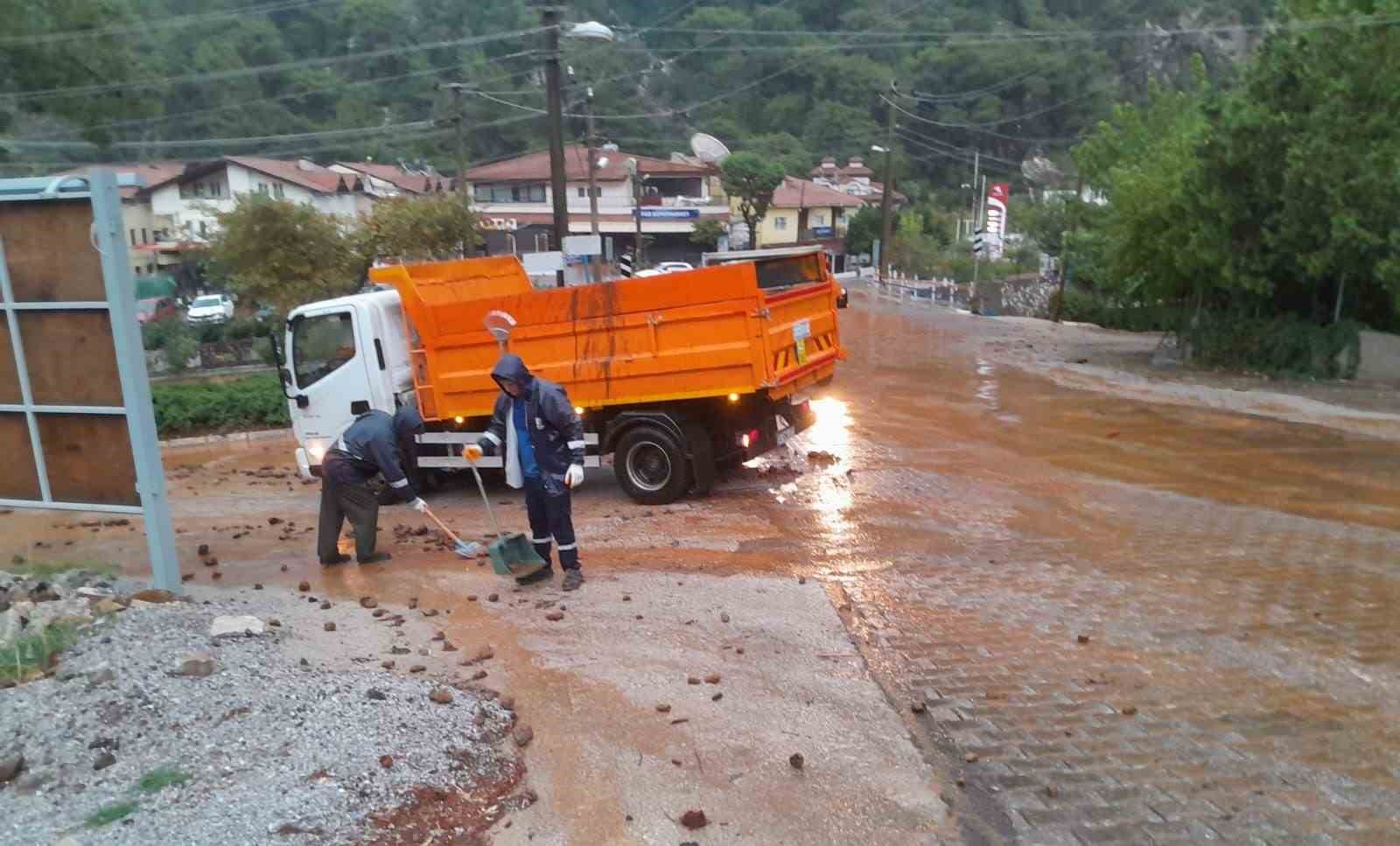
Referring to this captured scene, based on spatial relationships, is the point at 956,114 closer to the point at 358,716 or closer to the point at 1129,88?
the point at 1129,88

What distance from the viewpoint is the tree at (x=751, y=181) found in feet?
185

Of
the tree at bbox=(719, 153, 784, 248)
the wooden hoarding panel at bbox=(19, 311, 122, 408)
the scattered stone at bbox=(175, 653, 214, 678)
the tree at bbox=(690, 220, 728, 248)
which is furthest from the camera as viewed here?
the tree at bbox=(690, 220, 728, 248)

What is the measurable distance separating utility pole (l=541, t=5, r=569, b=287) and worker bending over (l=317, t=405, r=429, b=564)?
10.0 meters

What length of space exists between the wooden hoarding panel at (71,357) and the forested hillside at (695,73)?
29.4 metres

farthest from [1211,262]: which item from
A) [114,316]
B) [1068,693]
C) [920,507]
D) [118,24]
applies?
[118,24]

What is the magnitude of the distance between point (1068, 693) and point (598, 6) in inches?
2630

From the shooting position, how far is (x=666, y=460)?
1009 centimetres

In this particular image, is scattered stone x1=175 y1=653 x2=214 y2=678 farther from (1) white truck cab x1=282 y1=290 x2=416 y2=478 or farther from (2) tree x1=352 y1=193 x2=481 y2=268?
(2) tree x1=352 y1=193 x2=481 y2=268

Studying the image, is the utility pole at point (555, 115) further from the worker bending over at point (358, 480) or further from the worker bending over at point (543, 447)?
the worker bending over at point (543, 447)

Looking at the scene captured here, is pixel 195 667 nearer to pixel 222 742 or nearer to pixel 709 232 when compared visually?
pixel 222 742

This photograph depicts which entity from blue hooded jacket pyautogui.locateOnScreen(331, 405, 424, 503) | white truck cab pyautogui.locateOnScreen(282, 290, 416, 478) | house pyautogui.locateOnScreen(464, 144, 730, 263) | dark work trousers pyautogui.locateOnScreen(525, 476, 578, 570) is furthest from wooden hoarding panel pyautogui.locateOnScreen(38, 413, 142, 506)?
house pyautogui.locateOnScreen(464, 144, 730, 263)

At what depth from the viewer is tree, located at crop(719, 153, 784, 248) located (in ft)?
185

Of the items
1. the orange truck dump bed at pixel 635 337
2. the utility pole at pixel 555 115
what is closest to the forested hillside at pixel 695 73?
the utility pole at pixel 555 115

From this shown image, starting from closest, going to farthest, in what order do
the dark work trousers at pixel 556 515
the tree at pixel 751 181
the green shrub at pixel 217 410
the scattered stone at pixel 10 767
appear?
1. the scattered stone at pixel 10 767
2. the dark work trousers at pixel 556 515
3. the green shrub at pixel 217 410
4. the tree at pixel 751 181
